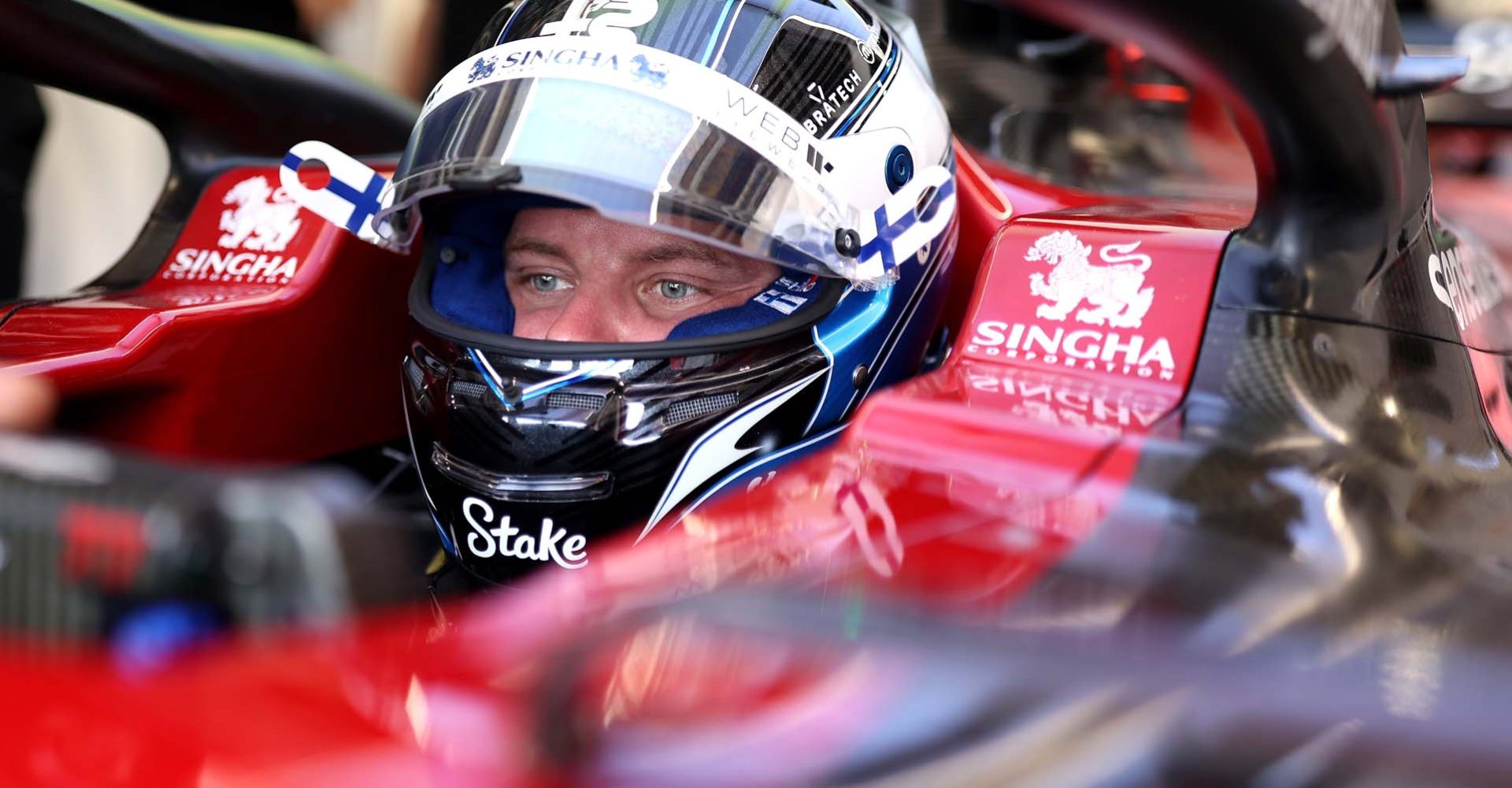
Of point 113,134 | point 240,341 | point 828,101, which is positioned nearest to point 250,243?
point 240,341

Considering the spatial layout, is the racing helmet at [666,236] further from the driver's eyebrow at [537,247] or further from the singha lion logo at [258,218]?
the singha lion logo at [258,218]

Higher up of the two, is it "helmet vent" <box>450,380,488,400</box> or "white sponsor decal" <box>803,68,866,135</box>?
"white sponsor decal" <box>803,68,866,135</box>

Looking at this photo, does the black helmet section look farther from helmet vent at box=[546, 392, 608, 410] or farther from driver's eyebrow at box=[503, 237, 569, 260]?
driver's eyebrow at box=[503, 237, 569, 260]

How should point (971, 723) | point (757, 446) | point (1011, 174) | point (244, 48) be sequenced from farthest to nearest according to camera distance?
point (1011, 174) < point (244, 48) < point (757, 446) < point (971, 723)

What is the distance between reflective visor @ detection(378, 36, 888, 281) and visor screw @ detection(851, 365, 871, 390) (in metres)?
0.09

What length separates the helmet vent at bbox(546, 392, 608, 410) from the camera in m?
1.25

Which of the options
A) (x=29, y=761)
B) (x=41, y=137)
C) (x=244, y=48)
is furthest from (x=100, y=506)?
(x=41, y=137)

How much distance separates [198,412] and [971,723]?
1098 mm

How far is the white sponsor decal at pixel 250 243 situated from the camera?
5.24 ft

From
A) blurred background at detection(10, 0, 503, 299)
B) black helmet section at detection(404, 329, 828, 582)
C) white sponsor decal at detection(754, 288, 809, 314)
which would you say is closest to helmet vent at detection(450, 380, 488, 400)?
black helmet section at detection(404, 329, 828, 582)

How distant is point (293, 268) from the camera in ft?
5.16

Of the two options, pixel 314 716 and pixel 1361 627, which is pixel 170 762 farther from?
pixel 1361 627

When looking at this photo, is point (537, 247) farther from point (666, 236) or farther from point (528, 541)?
point (528, 541)

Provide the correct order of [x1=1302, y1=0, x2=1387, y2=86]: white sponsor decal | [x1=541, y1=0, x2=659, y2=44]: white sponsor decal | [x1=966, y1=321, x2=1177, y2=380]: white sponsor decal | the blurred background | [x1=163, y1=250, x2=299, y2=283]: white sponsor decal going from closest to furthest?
[x1=1302, y1=0, x2=1387, y2=86]: white sponsor decal < [x1=966, y1=321, x2=1177, y2=380]: white sponsor decal < [x1=541, y1=0, x2=659, y2=44]: white sponsor decal < [x1=163, y1=250, x2=299, y2=283]: white sponsor decal < the blurred background
